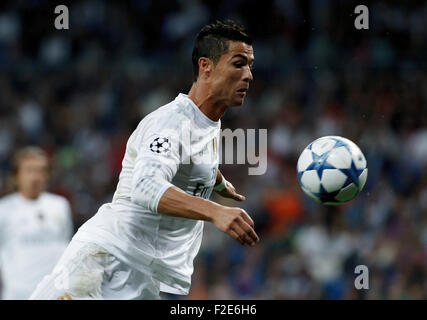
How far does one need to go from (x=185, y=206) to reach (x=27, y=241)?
3899 millimetres

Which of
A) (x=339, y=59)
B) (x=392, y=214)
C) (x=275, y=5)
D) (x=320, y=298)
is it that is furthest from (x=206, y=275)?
(x=275, y=5)

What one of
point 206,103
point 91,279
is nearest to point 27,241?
point 91,279

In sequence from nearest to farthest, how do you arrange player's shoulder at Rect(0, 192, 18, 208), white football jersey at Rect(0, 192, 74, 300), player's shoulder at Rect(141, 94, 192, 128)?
1. player's shoulder at Rect(141, 94, 192, 128)
2. white football jersey at Rect(0, 192, 74, 300)
3. player's shoulder at Rect(0, 192, 18, 208)

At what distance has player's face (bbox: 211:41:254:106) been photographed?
4.10 meters

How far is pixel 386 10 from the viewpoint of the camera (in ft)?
38.5

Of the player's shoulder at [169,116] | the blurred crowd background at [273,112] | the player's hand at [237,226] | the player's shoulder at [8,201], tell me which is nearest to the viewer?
the player's hand at [237,226]

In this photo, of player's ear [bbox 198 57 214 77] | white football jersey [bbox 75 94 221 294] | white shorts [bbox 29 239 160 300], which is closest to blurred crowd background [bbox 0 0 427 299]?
white football jersey [bbox 75 94 221 294]

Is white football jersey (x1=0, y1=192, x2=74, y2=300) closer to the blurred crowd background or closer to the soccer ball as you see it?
the blurred crowd background

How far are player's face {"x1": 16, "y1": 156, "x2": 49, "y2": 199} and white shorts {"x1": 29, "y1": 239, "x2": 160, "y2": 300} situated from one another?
9.82 feet

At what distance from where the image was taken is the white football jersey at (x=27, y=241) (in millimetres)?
6742

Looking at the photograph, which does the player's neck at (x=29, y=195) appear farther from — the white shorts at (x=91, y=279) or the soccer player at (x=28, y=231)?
the white shorts at (x=91, y=279)

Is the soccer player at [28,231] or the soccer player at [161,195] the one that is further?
the soccer player at [28,231]

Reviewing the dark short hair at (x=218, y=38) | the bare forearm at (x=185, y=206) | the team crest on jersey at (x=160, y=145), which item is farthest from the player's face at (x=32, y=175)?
the bare forearm at (x=185, y=206)

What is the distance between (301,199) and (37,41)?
18.6ft
